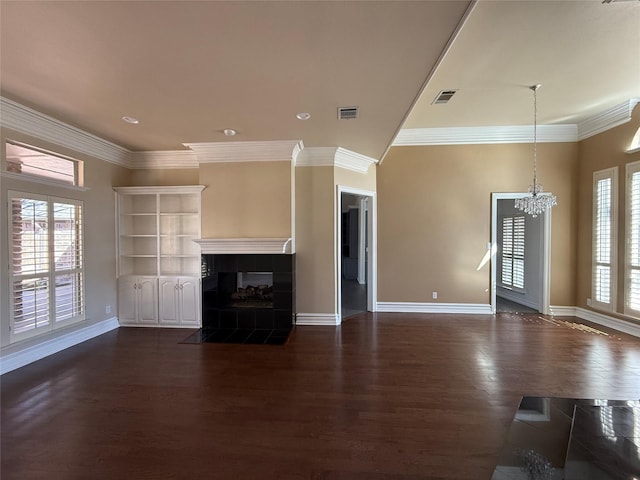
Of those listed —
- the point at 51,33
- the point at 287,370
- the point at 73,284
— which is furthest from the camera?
the point at 73,284

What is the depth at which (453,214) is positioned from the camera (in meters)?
5.35

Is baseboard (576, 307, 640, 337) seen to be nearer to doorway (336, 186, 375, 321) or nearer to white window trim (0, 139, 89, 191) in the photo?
doorway (336, 186, 375, 321)

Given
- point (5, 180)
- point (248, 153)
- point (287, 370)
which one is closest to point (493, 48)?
point (248, 153)

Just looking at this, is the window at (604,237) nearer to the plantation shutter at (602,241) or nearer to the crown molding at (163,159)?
the plantation shutter at (602,241)

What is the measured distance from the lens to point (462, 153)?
5.30m

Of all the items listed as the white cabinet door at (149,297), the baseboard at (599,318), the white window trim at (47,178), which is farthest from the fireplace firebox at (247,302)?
the baseboard at (599,318)

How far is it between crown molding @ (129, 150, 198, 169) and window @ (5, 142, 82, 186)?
0.97 metres

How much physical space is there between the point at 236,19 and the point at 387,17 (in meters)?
0.97

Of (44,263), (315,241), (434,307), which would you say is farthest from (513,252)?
(44,263)

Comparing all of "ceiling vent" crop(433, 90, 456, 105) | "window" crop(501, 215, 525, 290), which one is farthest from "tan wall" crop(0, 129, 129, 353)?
"window" crop(501, 215, 525, 290)

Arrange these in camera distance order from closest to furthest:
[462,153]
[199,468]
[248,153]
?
[199,468] < [248,153] < [462,153]

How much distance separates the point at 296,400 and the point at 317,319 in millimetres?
2149

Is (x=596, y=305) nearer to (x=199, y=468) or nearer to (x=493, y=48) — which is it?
(x=493, y=48)

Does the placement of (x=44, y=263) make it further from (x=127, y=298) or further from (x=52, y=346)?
(x=127, y=298)
